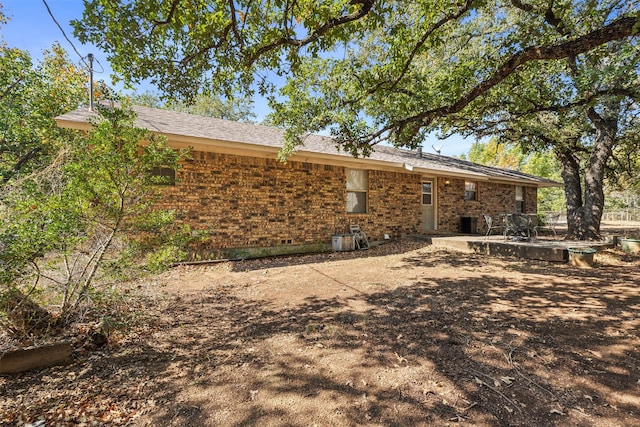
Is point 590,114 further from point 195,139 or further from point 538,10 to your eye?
point 195,139

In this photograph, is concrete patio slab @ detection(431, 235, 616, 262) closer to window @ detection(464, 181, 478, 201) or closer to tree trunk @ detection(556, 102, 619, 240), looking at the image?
tree trunk @ detection(556, 102, 619, 240)

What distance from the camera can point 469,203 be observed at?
44.4 feet

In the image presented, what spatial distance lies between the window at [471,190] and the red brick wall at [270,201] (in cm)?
460

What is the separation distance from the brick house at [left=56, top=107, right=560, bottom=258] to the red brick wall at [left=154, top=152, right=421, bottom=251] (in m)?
0.03

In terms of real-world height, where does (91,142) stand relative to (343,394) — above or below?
above

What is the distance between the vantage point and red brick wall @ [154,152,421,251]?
7.55 metres

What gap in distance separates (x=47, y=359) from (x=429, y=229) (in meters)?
12.2

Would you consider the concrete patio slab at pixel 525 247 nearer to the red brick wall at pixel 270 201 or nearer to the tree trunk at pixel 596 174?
the tree trunk at pixel 596 174

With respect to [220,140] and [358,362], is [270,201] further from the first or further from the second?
[358,362]

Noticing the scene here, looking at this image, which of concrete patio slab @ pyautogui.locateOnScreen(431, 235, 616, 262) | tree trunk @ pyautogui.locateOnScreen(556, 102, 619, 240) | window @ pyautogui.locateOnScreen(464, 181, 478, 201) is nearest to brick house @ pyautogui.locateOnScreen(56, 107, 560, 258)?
window @ pyautogui.locateOnScreen(464, 181, 478, 201)

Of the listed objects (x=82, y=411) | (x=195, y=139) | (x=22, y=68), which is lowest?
(x=82, y=411)

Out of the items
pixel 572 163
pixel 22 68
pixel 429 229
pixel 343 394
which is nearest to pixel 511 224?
pixel 429 229

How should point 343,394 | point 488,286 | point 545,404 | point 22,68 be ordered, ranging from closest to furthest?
point 545,404, point 343,394, point 488,286, point 22,68

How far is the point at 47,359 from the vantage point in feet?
9.11
